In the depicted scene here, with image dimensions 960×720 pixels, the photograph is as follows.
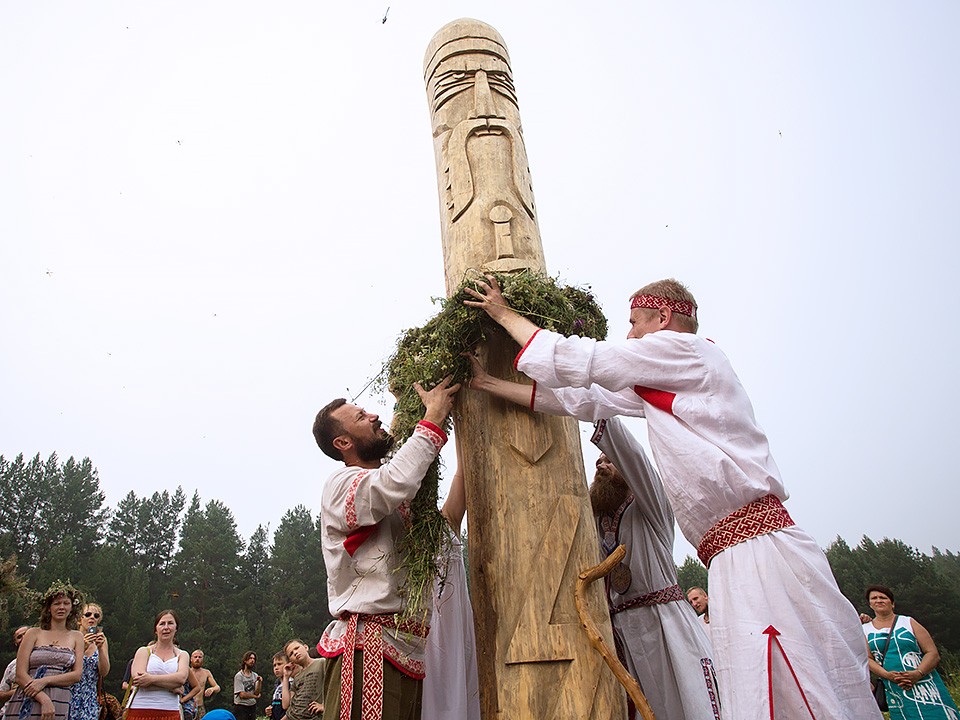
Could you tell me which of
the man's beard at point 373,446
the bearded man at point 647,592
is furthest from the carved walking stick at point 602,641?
the man's beard at point 373,446

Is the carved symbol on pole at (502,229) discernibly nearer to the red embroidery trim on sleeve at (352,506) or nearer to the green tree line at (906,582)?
the red embroidery trim on sleeve at (352,506)

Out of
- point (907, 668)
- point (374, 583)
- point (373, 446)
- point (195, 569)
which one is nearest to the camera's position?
point (374, 583)

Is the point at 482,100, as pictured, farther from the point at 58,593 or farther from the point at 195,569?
the point at 195,569

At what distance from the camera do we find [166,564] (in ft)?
125

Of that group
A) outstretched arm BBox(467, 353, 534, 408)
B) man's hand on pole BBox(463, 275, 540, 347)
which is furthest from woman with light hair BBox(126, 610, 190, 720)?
man's hand on pole BBox(463, 275, 540, 347)

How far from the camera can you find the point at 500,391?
11.4ft

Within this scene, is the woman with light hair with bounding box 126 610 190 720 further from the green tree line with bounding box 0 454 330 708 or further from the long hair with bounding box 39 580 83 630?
the green tree line with bounding box 0 454 330 708

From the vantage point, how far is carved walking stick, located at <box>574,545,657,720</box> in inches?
110

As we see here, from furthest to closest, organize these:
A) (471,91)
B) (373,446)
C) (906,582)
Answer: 1. (906,582)
2. (471,91)
3. (373,446)

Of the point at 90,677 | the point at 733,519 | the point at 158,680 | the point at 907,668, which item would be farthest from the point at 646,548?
the point at 90,677

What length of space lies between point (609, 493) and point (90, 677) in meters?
5.12

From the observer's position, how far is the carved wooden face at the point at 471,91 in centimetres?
469

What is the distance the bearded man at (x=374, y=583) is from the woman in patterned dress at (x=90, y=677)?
3995 mm

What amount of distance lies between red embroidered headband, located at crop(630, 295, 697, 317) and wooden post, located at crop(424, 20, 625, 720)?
0.71 m
